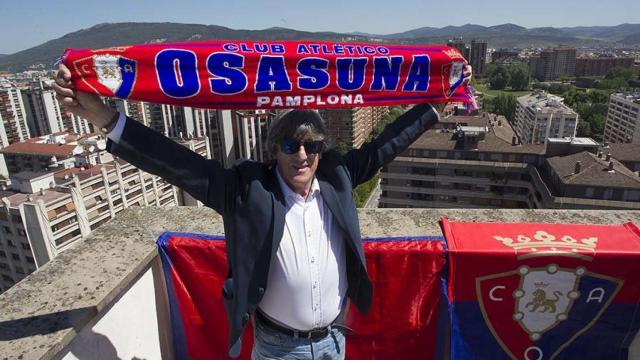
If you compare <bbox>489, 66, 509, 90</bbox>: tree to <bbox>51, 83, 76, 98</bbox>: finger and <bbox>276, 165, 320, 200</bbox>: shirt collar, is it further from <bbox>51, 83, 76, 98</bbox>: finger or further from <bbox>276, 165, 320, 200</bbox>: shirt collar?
<bbox>51, 83, 76, 98</bbox>: finger

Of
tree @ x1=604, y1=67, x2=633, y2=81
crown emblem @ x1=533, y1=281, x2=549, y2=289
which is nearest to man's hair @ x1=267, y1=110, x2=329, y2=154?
crown emblem @ x1=533, y1=281, x2=549, y2=289

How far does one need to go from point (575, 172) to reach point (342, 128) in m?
34.1

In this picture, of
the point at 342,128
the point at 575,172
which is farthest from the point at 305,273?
the point at 342,128

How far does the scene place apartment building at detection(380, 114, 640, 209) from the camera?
83.5ft

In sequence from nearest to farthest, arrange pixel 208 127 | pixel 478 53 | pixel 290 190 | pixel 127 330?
1. pixel 290 190
2. pixel 127 330
3. pixel 208 127
4. pixel 478 53

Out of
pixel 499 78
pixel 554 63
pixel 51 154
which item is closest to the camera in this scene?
pixel 51 154

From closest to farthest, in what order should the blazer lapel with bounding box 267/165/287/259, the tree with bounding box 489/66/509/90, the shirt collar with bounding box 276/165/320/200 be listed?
the blazer lapel with bounding box 267/165/287/259, the shirt collar with bounding box 276/165/320/200, the tree with bounding box 489/66/509/90

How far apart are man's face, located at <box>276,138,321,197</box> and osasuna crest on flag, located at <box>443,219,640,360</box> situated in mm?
1247

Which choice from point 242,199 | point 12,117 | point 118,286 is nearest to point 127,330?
point 118,286

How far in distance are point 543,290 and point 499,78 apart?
133 metres

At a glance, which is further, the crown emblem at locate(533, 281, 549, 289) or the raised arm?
the crown emblem at locate(533, 281, 549, 289)

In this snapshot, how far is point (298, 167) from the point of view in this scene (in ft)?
6.25

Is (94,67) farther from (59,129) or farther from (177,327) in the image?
(59,129)

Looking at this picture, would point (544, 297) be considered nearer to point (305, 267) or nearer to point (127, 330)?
point (305, 267)
